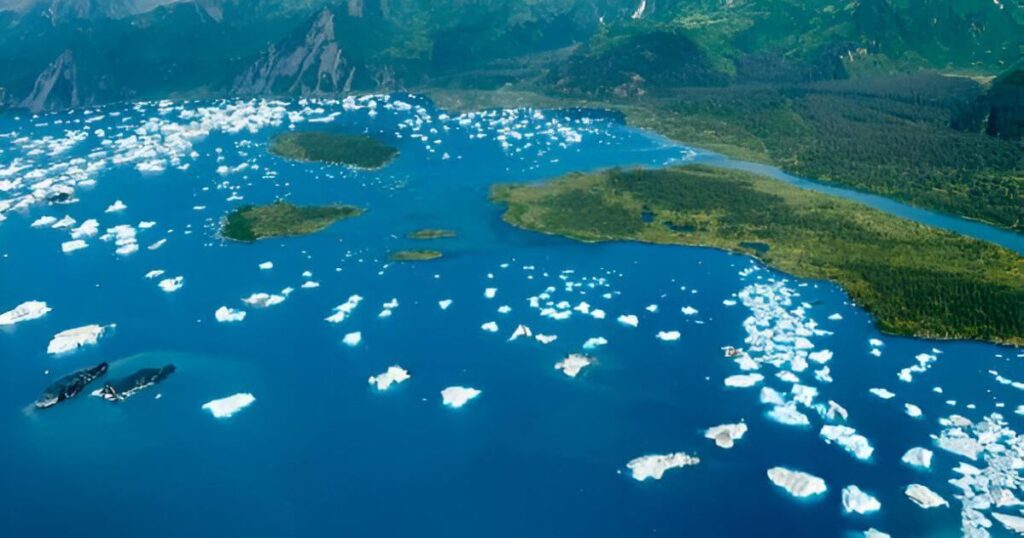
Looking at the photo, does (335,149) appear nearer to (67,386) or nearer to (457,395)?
(67,386)

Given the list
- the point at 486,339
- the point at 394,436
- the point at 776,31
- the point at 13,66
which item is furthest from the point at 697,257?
the point at 13,66

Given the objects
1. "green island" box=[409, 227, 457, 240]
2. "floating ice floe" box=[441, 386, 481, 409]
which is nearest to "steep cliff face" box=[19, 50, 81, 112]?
"green island" box=[409, 227, 457, 240]

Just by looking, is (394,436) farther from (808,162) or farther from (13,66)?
(13,66)

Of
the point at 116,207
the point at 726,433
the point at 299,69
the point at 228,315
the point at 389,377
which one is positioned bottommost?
the point at 299,69

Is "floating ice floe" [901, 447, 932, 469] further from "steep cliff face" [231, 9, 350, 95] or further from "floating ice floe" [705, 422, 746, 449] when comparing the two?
"steep cliff face" [231, 9, 350, 95]

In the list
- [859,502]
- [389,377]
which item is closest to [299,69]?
[389,377]

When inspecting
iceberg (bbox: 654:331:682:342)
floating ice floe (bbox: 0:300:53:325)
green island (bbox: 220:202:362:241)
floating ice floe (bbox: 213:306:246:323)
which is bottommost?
floating ice floe (bbox: 0:300:53:325)
